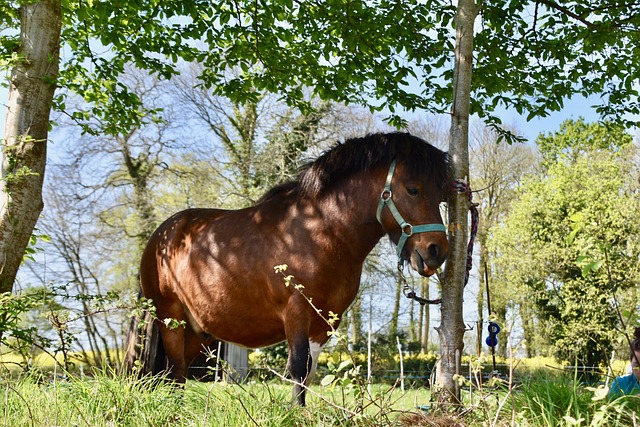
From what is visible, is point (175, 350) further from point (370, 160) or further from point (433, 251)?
point (433, 251)

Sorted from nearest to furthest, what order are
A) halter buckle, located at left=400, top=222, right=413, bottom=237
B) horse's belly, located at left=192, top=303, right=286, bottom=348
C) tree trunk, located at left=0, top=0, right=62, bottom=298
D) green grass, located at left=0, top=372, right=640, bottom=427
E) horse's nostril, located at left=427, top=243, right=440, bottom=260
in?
green grass, located at left=0, top=372, right=640, bottom=427, horse's nostril, located at left=427, top=243, right=440, bottom=260, halter buckle, located at left=400, top=222, right=413, bottom=237, horse's belly, located at left=192, top=303, right=286, bottom=348, tree trunk, located at left=0, top=0, right=62, bottom=298

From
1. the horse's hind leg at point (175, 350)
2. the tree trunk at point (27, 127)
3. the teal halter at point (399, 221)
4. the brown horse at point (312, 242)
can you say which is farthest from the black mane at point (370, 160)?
the tree trunk at point (27, 127)

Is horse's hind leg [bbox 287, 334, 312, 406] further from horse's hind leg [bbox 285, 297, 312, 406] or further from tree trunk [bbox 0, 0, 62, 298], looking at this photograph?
tree trunk [bbox 0, 0, 62, 298]

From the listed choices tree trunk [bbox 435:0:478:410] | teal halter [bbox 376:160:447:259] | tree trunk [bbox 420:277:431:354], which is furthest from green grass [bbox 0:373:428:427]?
tree trunk [bbox 420:277:431:354]

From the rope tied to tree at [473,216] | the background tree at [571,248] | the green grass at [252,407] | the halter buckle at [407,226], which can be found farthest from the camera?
the background tree at [571,248]

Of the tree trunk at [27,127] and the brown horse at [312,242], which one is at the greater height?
the tree trunk at [27,127]

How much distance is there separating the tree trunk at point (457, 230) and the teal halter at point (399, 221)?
31 cm

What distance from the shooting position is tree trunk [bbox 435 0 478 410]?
393cm

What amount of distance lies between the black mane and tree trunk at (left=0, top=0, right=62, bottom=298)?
2.70 metres

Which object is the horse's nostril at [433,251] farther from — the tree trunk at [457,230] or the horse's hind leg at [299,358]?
the horse's hind leg at [299,358]

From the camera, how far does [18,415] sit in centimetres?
369

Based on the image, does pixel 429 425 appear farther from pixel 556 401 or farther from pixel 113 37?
pixel 113 37

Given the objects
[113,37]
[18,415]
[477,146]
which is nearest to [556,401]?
[18,415]

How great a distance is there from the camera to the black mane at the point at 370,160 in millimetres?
4008
